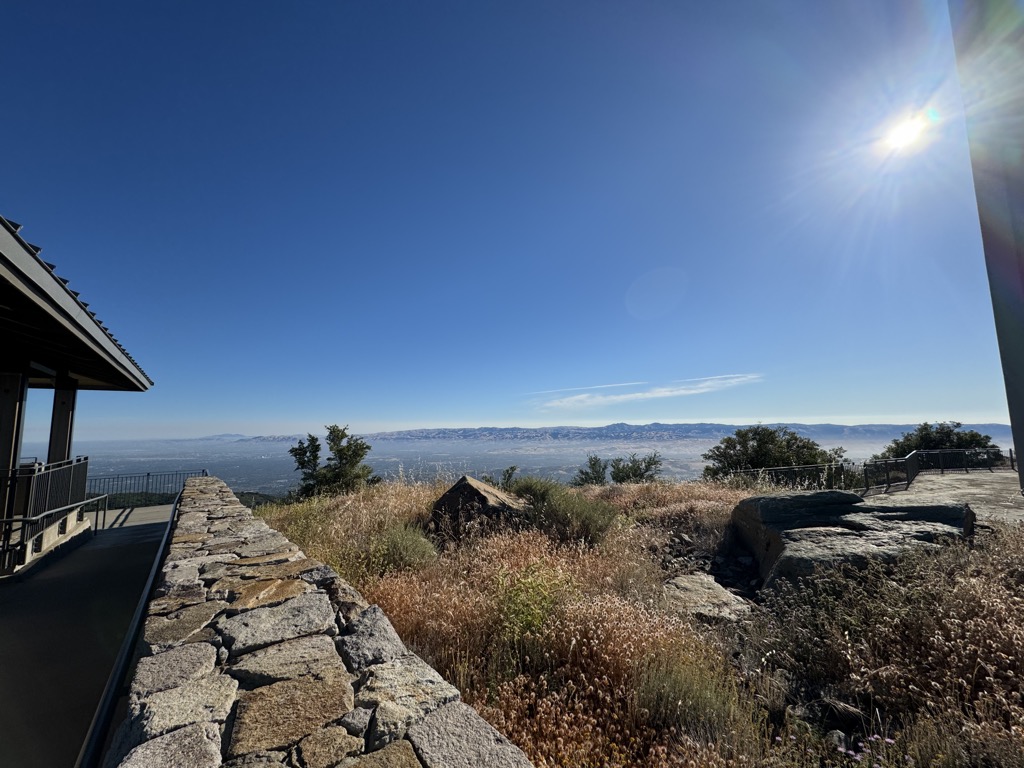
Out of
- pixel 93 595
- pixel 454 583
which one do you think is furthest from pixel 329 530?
pixel 93 595

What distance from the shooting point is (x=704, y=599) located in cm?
454

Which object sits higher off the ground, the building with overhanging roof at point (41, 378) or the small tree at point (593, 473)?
the building with overhanging roof at point (41, 378)

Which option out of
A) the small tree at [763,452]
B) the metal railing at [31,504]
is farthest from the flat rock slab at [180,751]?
the small tree at [763,452]

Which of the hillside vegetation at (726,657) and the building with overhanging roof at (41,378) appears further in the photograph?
the building with overhanging roof at (41,378)

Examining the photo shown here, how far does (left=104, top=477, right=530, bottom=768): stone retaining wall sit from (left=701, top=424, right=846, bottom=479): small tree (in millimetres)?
15991

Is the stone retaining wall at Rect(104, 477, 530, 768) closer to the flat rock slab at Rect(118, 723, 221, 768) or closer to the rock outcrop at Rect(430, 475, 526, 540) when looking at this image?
the flat rock slab at Rect(118, 723, 221, 768)

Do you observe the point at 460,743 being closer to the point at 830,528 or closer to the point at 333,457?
Result: the point at 830,528

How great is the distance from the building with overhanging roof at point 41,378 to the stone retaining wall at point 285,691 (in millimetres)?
2841

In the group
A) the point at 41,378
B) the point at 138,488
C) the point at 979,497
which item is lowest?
the point at 138,488

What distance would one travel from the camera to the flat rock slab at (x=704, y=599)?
413 centimetres

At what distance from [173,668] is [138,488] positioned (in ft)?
69.8

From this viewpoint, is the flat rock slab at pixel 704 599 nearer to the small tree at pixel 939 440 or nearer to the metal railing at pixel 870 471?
the metal railing at pixel 870 471

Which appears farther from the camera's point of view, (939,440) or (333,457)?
(939,440)

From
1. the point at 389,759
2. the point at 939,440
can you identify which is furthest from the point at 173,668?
the point at 939,440
